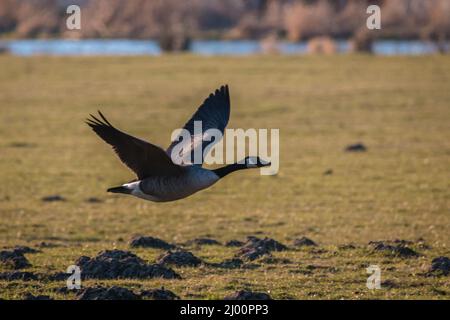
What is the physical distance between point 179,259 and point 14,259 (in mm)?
1839

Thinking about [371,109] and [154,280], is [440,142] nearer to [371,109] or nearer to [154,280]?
[371,109]

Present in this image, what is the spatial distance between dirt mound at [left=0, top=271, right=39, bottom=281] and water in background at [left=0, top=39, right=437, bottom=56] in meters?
35.9

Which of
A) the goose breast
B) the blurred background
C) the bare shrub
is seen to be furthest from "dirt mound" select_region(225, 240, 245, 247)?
the bare shrub

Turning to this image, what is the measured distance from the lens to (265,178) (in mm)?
18047

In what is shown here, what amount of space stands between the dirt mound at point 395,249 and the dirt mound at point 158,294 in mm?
3392

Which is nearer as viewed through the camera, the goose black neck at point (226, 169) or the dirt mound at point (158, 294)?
the dirt mound at point (158, 294)

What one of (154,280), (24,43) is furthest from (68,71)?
(154,280)

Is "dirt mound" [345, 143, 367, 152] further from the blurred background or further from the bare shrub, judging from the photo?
the bare shrub

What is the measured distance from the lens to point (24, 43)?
55.0 m

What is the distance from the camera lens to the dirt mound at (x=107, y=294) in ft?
26.1

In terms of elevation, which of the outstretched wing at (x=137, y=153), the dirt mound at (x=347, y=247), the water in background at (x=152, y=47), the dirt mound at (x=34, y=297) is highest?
the water in background at (x=152, y=47)

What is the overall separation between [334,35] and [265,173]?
1393 inches
